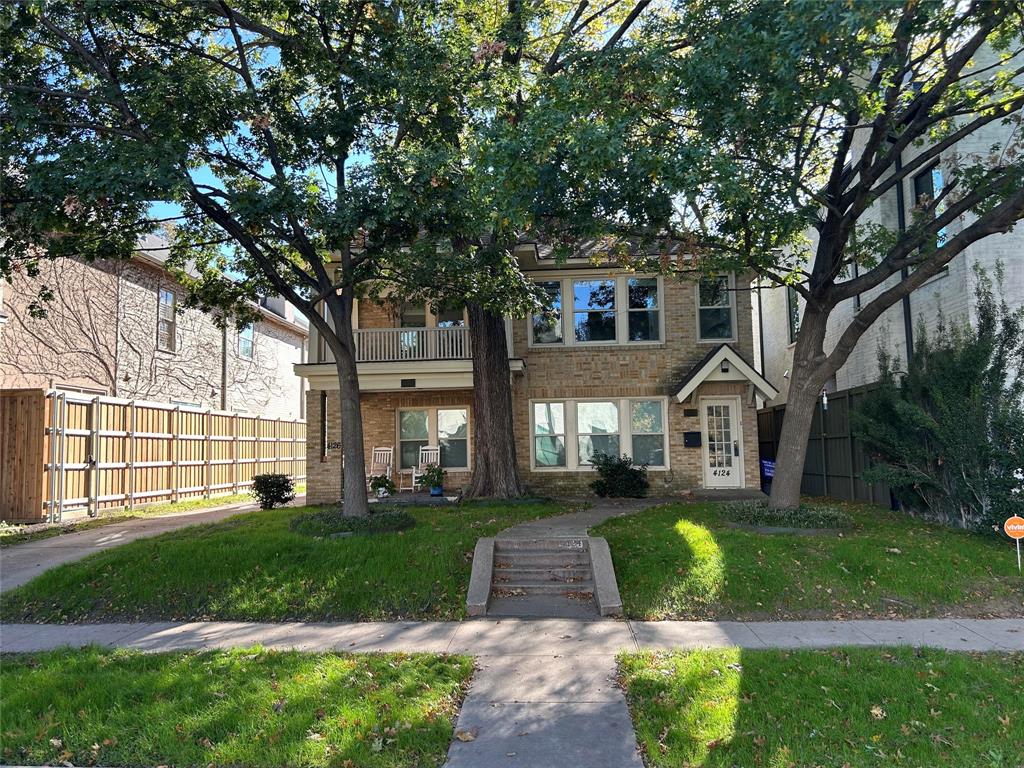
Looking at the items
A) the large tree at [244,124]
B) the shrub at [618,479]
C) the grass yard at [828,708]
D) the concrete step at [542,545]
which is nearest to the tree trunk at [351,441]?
the large tree at [244,124]

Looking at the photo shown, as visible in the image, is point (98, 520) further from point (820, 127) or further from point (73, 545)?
point (820, 127)

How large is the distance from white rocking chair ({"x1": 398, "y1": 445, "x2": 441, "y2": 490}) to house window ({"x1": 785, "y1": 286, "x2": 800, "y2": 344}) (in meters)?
10.4

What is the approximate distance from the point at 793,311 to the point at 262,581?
1607 centimetres

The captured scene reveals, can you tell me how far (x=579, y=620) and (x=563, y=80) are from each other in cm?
667

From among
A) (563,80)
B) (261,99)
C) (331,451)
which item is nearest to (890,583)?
(563,80)

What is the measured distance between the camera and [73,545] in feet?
35.8

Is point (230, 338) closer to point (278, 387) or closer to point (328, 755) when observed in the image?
point (278, 387)

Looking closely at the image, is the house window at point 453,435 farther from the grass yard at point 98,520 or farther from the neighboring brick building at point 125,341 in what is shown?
the grass yard at point 98,520

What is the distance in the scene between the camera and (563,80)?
8750 mm

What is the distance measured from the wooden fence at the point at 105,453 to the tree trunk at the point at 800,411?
13.4m

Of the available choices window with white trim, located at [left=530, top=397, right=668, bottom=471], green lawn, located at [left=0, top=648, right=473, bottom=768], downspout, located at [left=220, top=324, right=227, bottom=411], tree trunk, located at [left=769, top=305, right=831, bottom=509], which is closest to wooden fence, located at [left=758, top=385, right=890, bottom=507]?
window with white trim, located at [left=530, top=397, right=668, bottom=471]

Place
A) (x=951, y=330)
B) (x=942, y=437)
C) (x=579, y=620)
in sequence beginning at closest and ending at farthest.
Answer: (x=579, y=620) < (x=942, y=437) < (x=951, y=330)

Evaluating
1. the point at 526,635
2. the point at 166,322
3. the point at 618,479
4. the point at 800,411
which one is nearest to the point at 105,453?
the point at 166,322

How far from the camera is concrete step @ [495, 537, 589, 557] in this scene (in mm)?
9000
